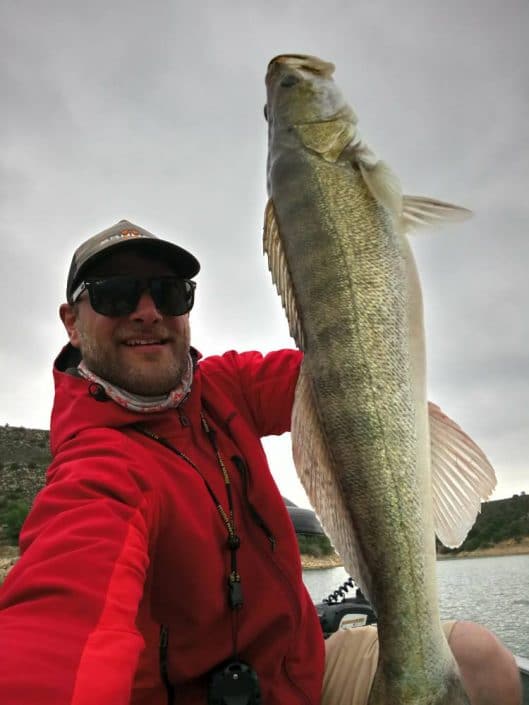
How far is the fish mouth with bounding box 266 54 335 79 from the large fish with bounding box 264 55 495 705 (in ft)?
0.86

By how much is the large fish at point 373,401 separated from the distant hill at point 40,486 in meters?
39.3

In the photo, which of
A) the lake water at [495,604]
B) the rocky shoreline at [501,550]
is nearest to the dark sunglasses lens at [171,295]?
the lake water at [495,604]

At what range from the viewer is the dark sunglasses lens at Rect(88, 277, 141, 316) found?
2740 mm

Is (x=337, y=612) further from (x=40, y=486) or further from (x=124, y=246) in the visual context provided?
(x=40, y=486)

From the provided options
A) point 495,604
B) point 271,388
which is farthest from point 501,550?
point 271,388

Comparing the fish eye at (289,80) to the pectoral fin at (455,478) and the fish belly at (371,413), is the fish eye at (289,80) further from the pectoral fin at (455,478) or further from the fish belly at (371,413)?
the pectoral fin at (455,478)

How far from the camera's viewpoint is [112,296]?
9.03 feet

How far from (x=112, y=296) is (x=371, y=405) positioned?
1.37 m

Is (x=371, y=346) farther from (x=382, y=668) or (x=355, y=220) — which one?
(x=382, y=668)

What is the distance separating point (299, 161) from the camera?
7.65 feet

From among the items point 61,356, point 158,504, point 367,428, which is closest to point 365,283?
point 367,428

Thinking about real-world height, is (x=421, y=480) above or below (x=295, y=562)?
above

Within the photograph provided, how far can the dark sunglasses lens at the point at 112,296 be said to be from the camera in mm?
2740

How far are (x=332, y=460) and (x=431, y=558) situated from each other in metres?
0.48
